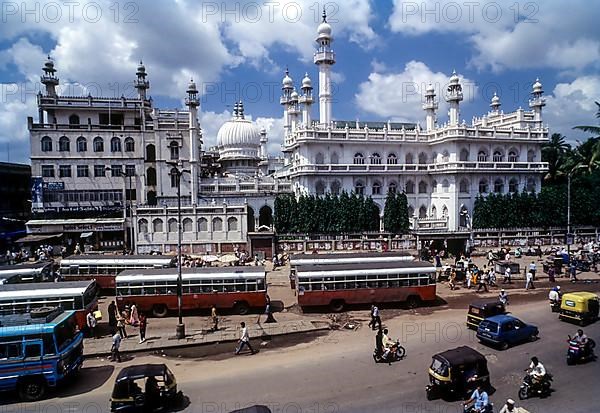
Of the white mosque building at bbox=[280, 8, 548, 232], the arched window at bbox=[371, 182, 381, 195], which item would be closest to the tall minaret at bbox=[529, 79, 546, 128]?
the white mosque building at bbox=[280, 8, 548, 232]

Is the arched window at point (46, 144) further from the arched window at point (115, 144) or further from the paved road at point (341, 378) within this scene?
the paved road at point (341, 378)

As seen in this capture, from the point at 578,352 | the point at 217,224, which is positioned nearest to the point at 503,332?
the point at 578,352

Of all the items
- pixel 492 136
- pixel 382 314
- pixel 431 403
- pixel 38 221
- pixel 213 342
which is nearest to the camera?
pixel 431 403

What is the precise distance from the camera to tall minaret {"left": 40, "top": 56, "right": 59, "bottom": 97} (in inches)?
2101

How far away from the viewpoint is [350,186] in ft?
174

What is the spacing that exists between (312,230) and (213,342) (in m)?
29.6

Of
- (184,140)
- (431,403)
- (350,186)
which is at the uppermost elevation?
(184,140)

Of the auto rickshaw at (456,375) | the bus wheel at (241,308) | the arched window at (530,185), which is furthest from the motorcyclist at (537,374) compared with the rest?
the arched window at (530,185)

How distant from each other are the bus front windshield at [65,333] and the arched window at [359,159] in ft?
145

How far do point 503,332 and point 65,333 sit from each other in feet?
56.1

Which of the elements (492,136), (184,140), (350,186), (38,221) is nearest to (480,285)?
(350,186)

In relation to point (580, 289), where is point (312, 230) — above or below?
above

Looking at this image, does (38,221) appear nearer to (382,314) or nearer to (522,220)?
(382,314)

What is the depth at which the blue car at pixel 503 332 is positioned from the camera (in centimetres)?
1681
